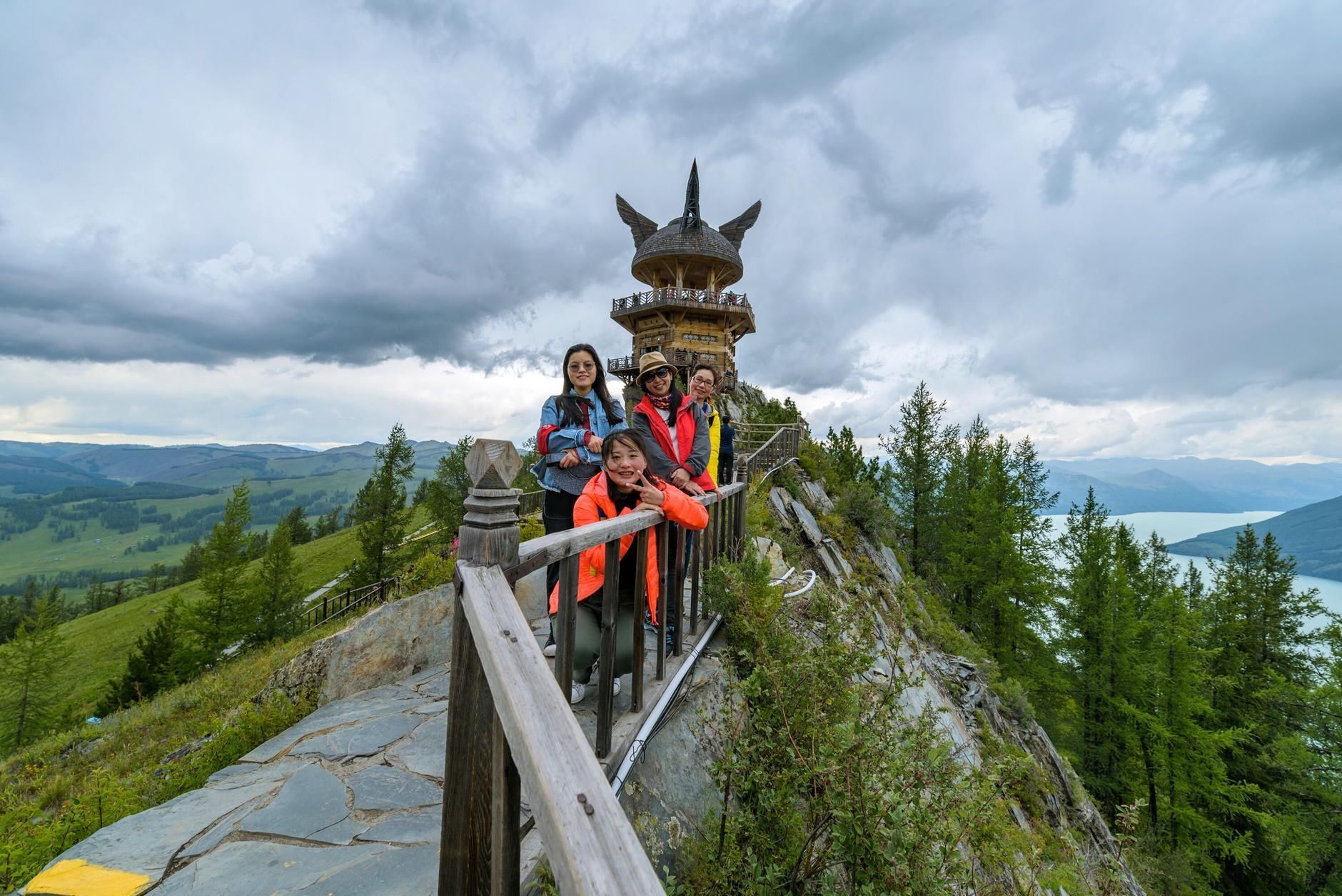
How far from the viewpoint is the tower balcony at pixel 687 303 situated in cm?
2742

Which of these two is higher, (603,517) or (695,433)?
(695,433)

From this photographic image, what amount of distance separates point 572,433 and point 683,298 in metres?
24.6

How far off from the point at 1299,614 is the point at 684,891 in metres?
34.4

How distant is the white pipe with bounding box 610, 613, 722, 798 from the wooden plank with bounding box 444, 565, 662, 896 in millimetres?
959

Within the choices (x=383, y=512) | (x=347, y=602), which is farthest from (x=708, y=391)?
(x=383, y=512)

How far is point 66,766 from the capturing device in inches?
387

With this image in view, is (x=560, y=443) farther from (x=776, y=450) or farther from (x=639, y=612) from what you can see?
(x=776, y=450)

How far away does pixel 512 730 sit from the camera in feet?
4.07

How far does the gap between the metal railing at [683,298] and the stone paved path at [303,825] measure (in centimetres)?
2517

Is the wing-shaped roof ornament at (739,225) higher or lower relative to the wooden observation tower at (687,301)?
higher

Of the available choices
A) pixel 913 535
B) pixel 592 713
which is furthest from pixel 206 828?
pixel 913 535

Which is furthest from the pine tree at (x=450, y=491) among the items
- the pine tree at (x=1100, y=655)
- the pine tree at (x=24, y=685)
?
the pine tree at (x=1100, y=655)

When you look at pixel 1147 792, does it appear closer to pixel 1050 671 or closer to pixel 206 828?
pixel 1050 671

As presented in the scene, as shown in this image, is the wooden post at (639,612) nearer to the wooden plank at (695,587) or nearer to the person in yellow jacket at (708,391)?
the wooden plank at (695,587)
